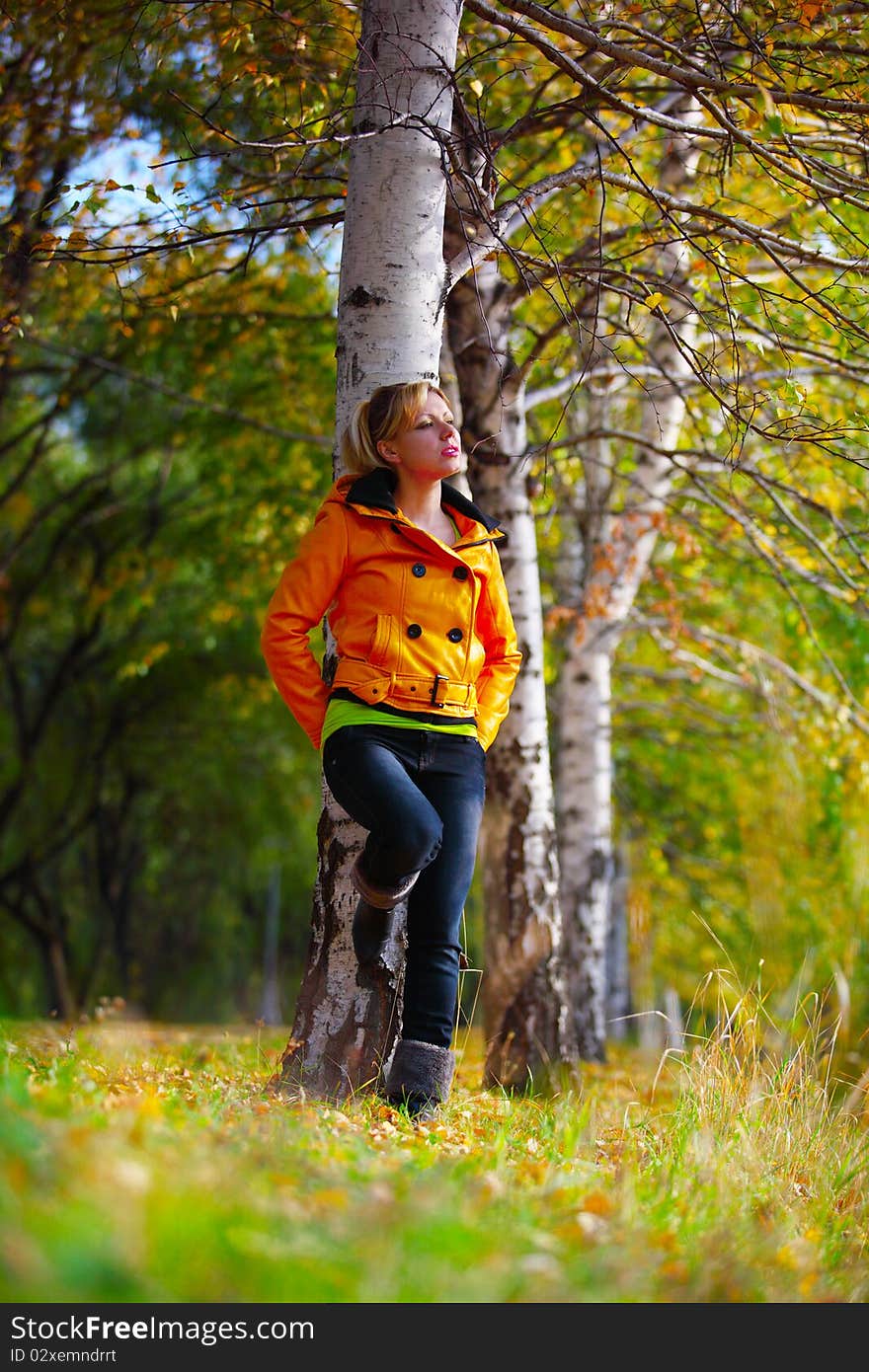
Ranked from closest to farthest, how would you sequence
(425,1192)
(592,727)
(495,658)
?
(425,1192), (495,658), (592,727)

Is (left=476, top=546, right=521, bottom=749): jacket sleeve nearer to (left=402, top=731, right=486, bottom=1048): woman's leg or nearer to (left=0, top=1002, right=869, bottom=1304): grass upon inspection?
(left=402, top=731, right=486, bottom=1048): woman's leg

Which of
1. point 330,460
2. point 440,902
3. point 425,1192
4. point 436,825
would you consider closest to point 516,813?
point 440,902

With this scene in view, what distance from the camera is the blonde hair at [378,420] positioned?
3.81 metres

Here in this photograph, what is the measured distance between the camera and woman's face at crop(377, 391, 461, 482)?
3787 mm

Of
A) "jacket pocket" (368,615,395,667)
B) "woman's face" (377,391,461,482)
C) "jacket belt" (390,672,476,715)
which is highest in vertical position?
"woman's face" (377,391,461,482)

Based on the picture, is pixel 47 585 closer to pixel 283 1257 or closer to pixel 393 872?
pixel 393 872

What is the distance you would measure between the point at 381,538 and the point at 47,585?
12.2 meters

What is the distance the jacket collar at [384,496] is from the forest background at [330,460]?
0.43 metres

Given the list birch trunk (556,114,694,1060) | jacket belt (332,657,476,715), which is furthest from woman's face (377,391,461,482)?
birch trunk (556,114,694,1060)

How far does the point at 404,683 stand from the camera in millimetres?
3588

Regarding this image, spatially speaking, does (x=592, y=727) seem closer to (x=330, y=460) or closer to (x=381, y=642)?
(x=330, y=460)

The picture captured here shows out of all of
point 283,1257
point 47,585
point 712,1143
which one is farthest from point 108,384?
point 283,1257

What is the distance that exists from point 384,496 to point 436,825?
3.30 ft

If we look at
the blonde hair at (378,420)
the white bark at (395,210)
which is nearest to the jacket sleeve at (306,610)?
the blonde hair at (378,420)
